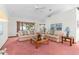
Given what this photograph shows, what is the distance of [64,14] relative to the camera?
196 cm

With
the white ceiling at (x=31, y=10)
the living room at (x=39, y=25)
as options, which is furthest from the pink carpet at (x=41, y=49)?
the white ceiling at (x=31, y=10)

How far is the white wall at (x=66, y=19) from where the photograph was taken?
1.93 meters

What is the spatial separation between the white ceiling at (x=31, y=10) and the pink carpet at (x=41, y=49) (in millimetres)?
481

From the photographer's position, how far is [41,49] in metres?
1.99

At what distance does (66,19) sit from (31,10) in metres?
0.66

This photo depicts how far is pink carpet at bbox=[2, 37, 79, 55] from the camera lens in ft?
6.46

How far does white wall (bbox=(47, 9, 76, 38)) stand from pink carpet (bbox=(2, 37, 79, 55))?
283mm

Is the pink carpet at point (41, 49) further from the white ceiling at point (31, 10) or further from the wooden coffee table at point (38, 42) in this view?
the white ceiling at point (31, 10)

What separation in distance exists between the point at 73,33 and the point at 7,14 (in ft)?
4.06

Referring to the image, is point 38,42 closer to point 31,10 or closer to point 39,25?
point 39,25

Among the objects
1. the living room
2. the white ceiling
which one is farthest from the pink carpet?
the white ceiling

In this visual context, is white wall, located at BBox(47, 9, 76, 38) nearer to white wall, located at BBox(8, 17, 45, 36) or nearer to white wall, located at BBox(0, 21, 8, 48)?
white wall, located at BBox(8, 17, 45, 36)
